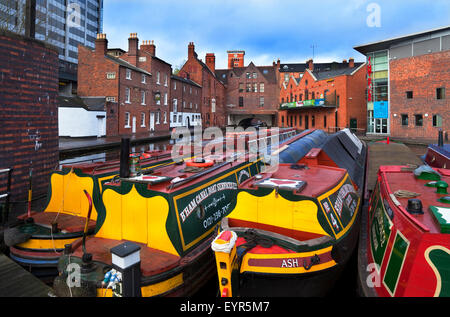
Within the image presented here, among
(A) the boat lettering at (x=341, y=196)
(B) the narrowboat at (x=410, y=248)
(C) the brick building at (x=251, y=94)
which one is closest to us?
(B) the narrowboat at (x=410, y=248)

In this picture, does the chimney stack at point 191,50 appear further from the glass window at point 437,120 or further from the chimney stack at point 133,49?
the glass window at point 437,120

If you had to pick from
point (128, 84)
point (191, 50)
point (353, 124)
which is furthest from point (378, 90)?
point (191, 50)

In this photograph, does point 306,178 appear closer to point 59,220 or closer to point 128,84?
point 59,220

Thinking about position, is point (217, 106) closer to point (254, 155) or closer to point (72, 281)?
point (254, 155)

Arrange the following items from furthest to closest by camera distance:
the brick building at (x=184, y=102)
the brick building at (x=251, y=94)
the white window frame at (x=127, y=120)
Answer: the brick building at (x=251, y=94), the brick building at (x=184, y=102), the white window frame at (x=127, y=120)

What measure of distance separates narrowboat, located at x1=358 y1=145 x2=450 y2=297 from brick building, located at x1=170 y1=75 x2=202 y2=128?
38.6 metres

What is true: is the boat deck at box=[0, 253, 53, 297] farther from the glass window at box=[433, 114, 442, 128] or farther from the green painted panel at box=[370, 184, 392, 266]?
the glass window at box=[433, 114, 442, 128]

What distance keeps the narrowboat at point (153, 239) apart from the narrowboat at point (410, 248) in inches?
104

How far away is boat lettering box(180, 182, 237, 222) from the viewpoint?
5.68 metres

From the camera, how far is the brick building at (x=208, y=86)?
170 ft

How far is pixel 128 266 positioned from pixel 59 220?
11.2 feet

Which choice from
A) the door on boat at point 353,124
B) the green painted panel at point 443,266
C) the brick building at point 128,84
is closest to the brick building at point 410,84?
the door on boat at point 353,124

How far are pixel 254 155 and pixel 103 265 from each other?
239 inches

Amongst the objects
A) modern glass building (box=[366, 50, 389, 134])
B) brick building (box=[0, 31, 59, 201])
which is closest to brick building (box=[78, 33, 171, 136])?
brick building (box=[0, 31, 59, 201])
